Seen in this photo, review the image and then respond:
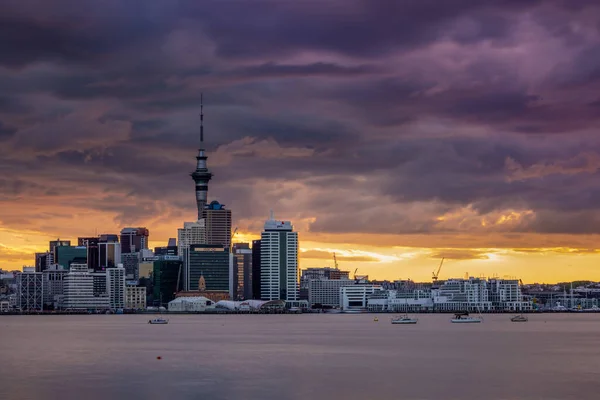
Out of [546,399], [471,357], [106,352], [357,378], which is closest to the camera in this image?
[546,399]

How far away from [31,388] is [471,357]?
175 ft

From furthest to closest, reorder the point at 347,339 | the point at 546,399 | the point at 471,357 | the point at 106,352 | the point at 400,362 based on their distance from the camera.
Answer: the point at 347,339 < the point at 106,352 < the point at 471,357 < the point at 400,362 < the point at 546,399

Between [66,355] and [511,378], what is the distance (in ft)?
181

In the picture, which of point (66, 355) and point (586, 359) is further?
point (66, 355)

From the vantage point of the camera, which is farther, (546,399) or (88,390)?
(88,390)

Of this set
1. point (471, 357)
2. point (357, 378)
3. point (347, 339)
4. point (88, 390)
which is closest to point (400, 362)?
point (471, 357)

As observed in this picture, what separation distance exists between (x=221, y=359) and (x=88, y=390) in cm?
3211

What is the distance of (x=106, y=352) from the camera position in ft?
427

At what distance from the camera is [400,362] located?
4336 inches

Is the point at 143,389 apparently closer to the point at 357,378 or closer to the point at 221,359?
the point at 357,378

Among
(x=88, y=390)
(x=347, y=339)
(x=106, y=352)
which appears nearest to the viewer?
(x=88, y=390)

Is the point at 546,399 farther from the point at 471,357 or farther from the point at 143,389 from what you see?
the point at 471,357

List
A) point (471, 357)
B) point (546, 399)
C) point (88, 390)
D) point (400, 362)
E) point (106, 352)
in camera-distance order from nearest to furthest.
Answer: point (546, 399)
point (88, 390)
point (400, 362)
point (471, 357)
point (106, 352)

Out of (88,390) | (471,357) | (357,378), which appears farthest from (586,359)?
(88,390)
